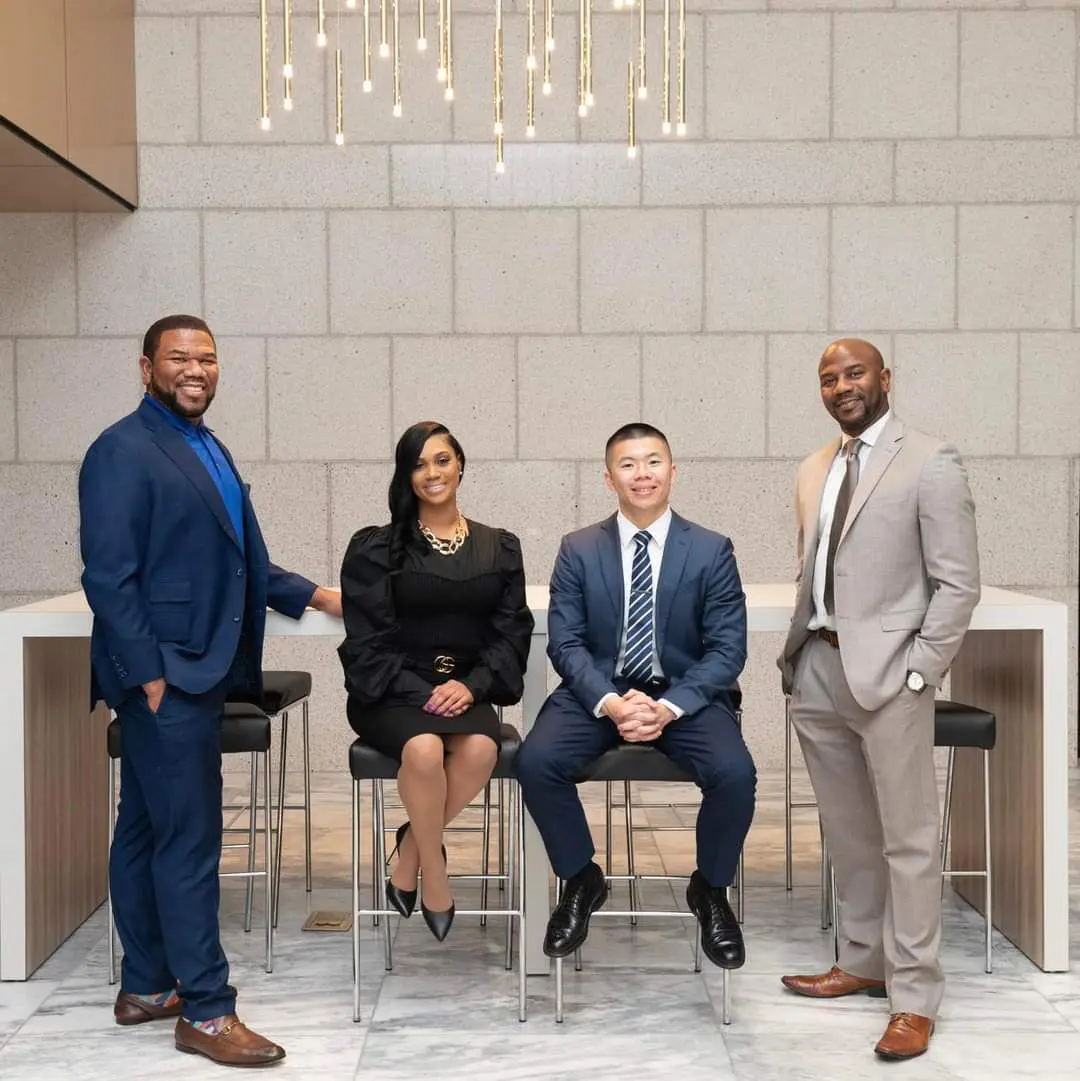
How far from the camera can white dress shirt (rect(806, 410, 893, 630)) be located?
11.5 feet

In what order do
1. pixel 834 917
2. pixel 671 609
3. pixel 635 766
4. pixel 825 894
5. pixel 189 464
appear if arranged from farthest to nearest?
pixel 825 894
pixel 834 917
pixel 671 609
pixel 635 766
pixel 189 464

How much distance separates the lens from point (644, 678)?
3.70 m

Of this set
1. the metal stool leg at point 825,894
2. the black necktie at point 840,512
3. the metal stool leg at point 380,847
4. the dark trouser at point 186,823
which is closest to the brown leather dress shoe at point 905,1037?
the metal stool leg at point 825,894

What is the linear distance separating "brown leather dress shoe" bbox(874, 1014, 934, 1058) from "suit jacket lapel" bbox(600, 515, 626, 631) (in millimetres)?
1151

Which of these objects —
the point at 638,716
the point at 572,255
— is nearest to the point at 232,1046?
the point at 638,716

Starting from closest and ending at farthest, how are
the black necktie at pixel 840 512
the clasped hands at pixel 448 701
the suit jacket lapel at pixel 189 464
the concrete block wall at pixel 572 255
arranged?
1. the suit jacket lapel at pixel 189 464
2. the black necktie at pixel 840 512
3. the clasped hands at pixel 448 701
4. the concrete block wall at pixel 572 255

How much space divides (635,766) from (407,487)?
3.23ft

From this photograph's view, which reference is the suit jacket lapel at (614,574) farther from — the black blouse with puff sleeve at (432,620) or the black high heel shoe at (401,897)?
the black high heel shoe at (401,897)

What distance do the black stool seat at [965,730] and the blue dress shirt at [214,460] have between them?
76.4 inches

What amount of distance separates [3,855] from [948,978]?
2578mm

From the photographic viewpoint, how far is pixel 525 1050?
3.27m

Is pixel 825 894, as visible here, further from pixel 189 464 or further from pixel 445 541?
pixel 189 464

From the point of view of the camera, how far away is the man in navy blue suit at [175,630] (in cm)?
320

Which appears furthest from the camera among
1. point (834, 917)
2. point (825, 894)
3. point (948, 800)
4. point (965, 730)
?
point (948, 800)
